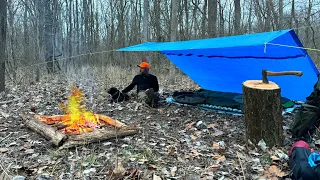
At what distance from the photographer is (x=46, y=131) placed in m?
3.53

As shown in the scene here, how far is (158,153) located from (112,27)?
1205cm

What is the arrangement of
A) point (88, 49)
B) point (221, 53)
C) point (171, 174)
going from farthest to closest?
point (88, 49) < point (221, 53) < point (171, 174)

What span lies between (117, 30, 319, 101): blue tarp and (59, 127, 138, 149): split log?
5.05 feet

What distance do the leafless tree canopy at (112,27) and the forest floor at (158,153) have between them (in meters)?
3.46

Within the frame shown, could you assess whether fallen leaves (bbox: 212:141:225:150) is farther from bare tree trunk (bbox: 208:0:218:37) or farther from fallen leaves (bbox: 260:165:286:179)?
bare tree trunk (bbox: 208:0:218:37)

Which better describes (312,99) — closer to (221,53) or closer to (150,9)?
(221,53)

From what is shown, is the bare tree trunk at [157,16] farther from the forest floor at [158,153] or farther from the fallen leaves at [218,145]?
the fallen leaves at [218,145]

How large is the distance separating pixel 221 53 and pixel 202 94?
3.88 feet

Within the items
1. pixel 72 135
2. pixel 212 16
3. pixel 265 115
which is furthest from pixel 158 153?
pixel 212 16

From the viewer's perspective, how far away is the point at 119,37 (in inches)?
550

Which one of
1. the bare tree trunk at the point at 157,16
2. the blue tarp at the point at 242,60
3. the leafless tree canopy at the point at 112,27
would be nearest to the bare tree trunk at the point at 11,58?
the leafless tree canopy at the point at 112,27

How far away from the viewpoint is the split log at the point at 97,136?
10.6 ft

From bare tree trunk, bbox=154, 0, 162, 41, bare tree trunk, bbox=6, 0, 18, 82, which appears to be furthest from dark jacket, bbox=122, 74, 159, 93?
bare tree trunk, bbox=154, 0, 162, 41

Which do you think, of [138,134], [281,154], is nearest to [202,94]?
[138,134]
